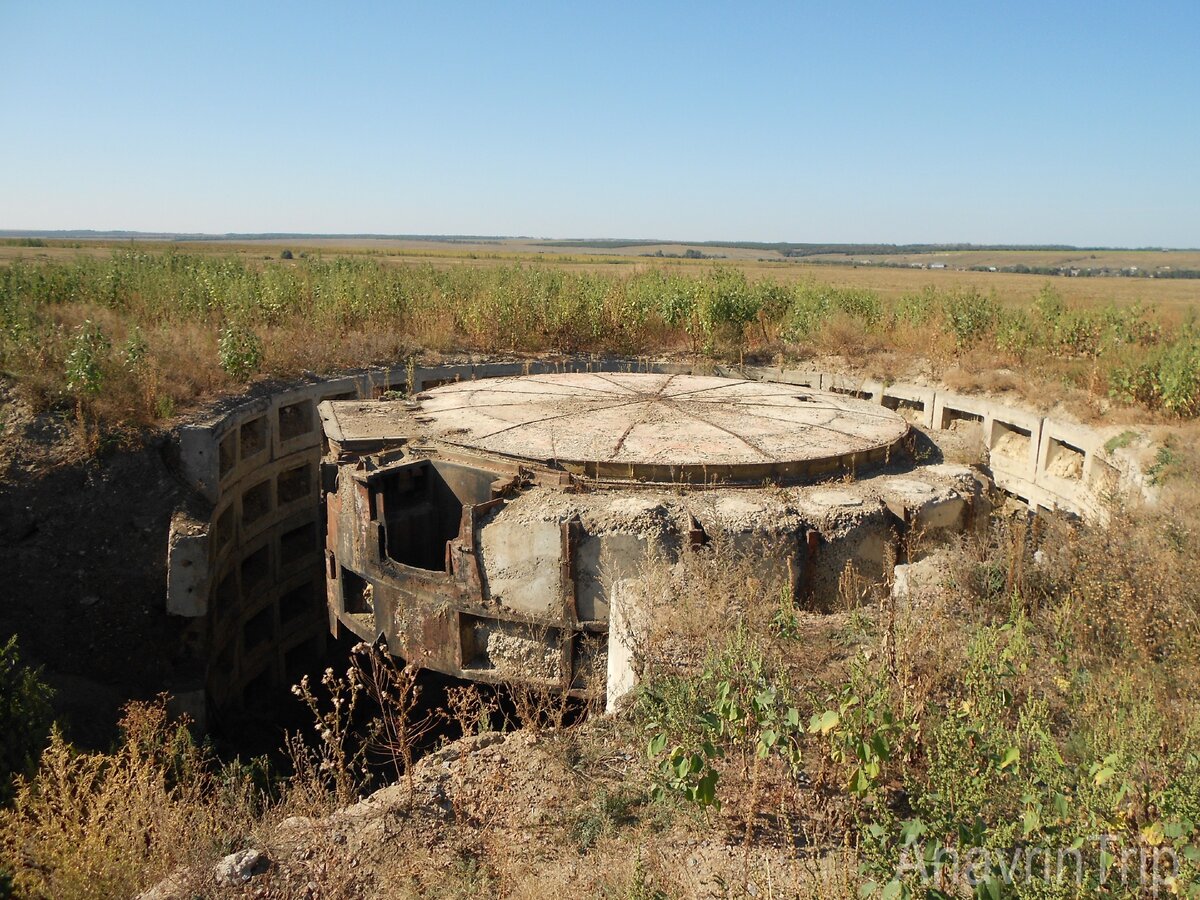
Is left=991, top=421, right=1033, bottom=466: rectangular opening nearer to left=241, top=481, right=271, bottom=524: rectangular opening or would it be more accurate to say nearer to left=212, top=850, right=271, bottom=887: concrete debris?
left=241, top=481, right=271, bottom=524: rectangular opening

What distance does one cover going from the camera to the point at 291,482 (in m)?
12.0

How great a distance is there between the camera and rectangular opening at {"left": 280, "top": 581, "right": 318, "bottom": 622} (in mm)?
11969

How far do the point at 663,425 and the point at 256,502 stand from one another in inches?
233

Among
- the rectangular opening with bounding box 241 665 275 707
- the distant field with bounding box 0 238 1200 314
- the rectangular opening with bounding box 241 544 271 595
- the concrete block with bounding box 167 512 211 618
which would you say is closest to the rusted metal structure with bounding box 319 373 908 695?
the concrete block with bounding box 167 512 211 618

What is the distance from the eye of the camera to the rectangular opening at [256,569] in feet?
36.0

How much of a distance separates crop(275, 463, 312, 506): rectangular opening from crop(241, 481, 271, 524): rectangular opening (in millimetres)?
332

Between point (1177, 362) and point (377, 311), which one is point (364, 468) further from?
point (1177, 362)

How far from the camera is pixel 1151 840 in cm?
277

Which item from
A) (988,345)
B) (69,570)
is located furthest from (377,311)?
(988,345)

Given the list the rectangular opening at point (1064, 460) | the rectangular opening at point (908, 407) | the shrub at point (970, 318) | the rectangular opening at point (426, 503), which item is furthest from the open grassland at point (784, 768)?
the shrub at point (970, 318)

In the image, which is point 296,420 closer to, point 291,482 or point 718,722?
point 291,482

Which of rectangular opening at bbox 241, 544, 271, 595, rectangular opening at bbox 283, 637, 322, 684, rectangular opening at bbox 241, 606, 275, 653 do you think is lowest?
rectangular opening at bbox 283, 637, 322, 684

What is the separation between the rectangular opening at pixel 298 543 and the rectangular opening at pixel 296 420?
1.31 m

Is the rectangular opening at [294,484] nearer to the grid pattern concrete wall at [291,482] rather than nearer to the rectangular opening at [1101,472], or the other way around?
the grid pattern concrete wall at [291,482]
